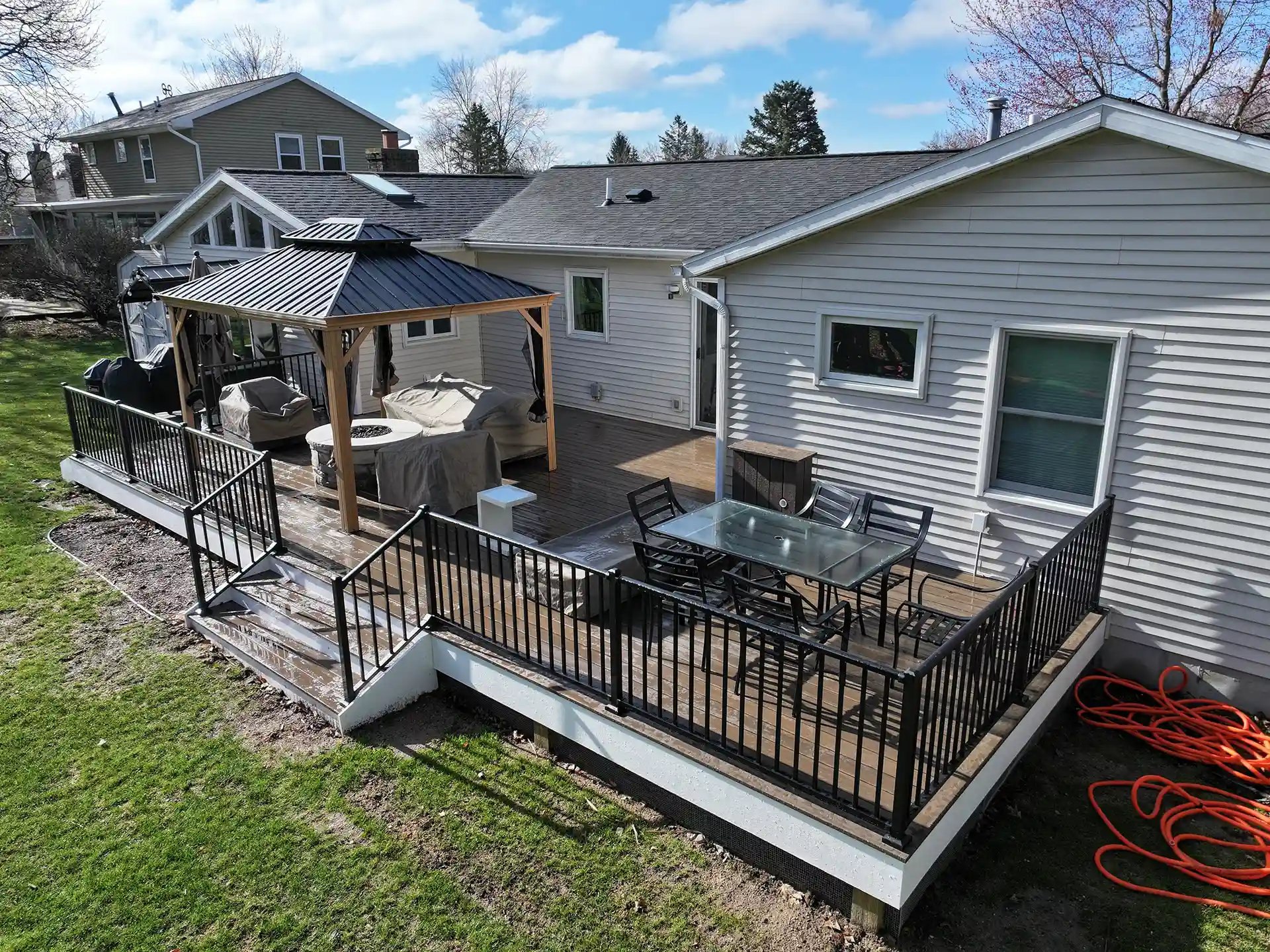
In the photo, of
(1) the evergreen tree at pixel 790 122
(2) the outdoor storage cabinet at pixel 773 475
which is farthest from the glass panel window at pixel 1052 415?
(1) the evergreen tree at pixel 790 122

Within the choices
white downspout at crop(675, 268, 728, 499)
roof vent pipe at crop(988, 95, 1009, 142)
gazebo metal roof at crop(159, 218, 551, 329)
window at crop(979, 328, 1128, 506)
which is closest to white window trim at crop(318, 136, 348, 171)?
gazebo metal roof at crop(159, 218, 551, 329)

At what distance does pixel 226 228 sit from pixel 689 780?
571 inches

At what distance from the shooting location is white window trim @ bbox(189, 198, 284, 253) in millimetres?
14227

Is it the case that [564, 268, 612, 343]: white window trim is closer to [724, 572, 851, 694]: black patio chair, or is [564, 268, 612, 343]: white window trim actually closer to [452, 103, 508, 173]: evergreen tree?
[724, 572, 851, 694]: black patio chair

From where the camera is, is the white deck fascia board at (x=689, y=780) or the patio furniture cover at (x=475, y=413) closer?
the white deck fascia board at (x=689, y=780)

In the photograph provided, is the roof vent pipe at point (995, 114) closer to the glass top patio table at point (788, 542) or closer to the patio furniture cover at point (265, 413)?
the glass top patio table at point (788, 542)

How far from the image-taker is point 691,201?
13.0 m

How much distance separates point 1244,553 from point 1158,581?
1.92 feet

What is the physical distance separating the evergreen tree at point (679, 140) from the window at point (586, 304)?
50.0 m

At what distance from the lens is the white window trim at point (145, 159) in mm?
26766

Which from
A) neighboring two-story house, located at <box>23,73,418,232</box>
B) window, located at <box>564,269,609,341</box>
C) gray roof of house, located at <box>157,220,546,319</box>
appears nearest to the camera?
gray roof of house, located at <box>157,220,546,319</box>

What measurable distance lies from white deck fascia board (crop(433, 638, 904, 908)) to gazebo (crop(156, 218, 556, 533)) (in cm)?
310

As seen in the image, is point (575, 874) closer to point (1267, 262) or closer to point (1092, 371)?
point (1092, 371)

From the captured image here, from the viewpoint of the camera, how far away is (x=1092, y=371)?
646 cm
